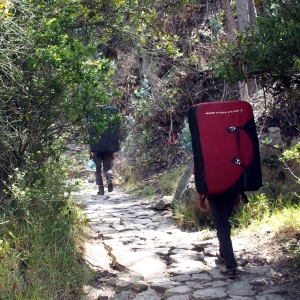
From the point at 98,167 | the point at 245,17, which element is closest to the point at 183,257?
the point at 245,17

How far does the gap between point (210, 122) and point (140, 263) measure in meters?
2.00

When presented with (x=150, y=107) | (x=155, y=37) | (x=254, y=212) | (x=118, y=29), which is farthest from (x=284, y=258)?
(x=150, y=107)

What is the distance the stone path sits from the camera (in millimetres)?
5023

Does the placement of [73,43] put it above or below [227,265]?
above

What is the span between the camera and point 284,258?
5762mm

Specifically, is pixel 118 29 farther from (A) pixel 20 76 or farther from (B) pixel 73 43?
(A) pixel 20 76

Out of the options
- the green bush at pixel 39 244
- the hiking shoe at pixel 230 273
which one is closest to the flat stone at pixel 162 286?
the hiking shoe at pixel 230 273

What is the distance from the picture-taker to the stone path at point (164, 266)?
5.02m

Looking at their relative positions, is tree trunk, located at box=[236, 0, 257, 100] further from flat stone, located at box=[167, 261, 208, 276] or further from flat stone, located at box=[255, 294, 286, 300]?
flat stone, located at box=[255, 294, 286, 300]

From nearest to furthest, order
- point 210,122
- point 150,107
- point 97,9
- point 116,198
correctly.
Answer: point 210,122
point 97,9
point 116,198
point 150,107

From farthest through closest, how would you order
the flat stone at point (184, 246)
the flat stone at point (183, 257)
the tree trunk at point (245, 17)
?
the tree trunk at point (245, 17), the flat stone at point (184, 246), the flat stone at point (183, 257)

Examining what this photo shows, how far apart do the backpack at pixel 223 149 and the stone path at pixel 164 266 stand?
3.23 ft

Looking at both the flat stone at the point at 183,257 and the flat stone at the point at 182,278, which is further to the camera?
the flat stone at the point at 183,257

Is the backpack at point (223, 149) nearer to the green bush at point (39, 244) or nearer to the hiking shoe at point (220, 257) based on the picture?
the hiking shoe at point (220, 257)
